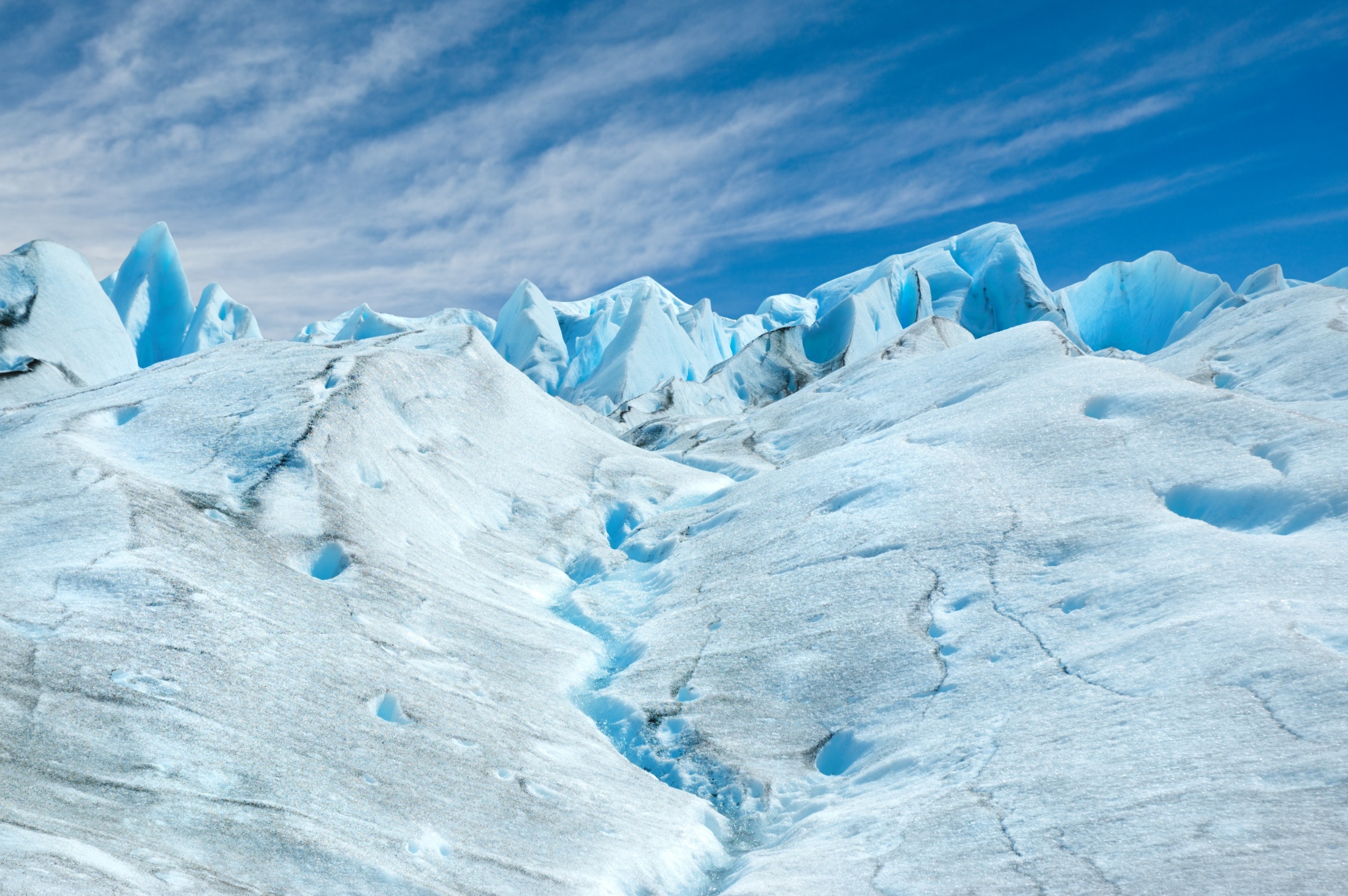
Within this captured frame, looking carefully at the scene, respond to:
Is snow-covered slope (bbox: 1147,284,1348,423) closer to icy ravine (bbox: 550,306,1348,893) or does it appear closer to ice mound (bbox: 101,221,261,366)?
icy ravine (bbox: 550,306,1348,893)

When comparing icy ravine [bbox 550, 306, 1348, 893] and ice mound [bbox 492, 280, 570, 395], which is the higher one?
ice mound [bbox 492, 280, 570, 395]

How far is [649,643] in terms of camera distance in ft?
25.7

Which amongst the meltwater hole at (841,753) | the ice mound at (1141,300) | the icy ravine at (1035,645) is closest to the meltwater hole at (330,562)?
the icy ravine at (1035,645)

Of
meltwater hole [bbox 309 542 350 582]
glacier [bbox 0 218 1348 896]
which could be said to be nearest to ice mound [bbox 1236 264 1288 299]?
glacier [bbox 0 218 1348 896]

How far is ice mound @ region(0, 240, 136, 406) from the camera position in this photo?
945 inches

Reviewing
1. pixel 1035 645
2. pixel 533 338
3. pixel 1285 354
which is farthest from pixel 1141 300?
pixel 1035 645

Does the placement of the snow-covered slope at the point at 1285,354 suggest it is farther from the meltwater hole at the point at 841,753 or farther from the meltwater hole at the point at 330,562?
the meltwater hole at the point at 330,562

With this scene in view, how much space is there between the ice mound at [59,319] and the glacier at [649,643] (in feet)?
56.5

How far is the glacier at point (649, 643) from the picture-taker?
164 inches

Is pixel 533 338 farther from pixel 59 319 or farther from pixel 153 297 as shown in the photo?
pixel 59 319

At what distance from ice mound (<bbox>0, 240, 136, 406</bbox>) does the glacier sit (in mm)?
17207

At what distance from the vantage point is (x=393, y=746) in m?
5.30

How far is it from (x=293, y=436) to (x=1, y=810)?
4.96m

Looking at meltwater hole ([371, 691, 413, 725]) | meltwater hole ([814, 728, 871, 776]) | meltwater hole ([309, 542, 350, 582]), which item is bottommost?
meltwater hole ([814, 728, 871, 776])
